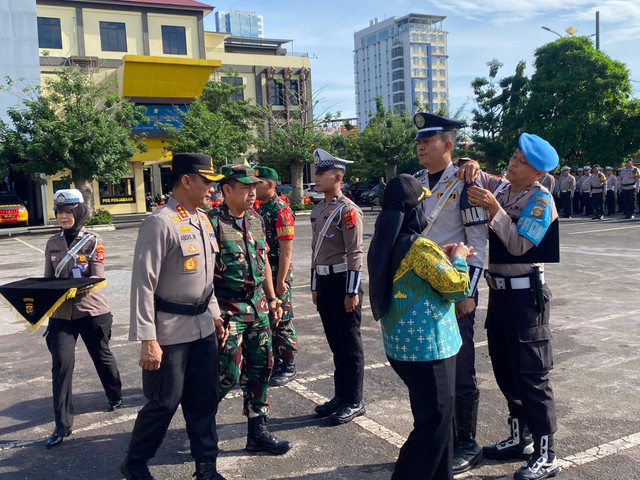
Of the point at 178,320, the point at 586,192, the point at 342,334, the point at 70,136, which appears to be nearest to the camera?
the point at 178,320

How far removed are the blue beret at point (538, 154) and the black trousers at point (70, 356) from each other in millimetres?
3506

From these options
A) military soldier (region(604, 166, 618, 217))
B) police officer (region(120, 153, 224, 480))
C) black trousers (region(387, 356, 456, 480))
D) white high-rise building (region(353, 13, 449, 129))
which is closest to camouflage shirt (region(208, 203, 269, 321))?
police officer (region(120, 153, 224, 480))

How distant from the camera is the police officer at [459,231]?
3.78 m

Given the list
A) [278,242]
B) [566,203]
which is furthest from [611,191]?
[278,242]

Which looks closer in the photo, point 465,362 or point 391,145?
point 465,362

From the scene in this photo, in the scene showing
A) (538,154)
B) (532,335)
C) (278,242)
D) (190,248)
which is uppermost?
(538,154)

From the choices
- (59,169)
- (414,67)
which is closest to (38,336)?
(59,169)

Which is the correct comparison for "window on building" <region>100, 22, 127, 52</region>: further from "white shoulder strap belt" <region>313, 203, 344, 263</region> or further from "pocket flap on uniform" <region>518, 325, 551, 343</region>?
"pocket flap on uniform" <region>518, 325, 551, 343</region>

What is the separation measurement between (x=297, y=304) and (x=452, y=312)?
6.06 meters

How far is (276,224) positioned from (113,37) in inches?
1614

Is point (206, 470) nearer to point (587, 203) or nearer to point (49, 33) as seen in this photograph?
point (587, 203)

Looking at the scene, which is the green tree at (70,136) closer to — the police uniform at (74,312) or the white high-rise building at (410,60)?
the police uniform at (74,312)

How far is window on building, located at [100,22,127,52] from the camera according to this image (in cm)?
4125

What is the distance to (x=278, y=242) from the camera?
5.70 m
